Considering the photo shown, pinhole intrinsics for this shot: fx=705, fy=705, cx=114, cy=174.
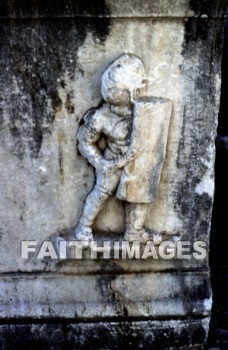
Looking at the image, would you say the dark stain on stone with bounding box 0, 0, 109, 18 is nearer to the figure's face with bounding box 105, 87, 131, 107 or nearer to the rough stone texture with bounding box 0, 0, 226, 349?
the rough stone texture with bounding box 0, 0, 226, 349

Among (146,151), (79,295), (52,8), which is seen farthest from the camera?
(79,295)

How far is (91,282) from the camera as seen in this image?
8.43 ft

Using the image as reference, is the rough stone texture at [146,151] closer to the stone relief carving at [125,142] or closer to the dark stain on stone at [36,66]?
the stone relief carving at [125,142]

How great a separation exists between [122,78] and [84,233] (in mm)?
576

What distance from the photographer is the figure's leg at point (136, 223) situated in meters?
2.42

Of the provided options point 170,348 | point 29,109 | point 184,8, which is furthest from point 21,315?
point 184,8

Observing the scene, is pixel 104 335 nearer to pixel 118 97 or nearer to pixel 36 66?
pixel 118 97

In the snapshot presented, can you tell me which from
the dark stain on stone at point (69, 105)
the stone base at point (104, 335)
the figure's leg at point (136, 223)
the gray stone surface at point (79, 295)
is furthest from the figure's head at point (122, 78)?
the stone base at point (104, 335)

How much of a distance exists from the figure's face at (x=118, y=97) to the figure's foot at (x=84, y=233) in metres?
0.46

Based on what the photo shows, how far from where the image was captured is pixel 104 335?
2592 mm

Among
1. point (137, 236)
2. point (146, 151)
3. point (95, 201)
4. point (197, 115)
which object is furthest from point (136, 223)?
point (197, 115)

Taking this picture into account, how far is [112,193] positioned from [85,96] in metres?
0.34

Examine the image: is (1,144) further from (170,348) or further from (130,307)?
(170,348)

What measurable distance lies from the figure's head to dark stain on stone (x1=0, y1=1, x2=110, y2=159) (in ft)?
0.31
